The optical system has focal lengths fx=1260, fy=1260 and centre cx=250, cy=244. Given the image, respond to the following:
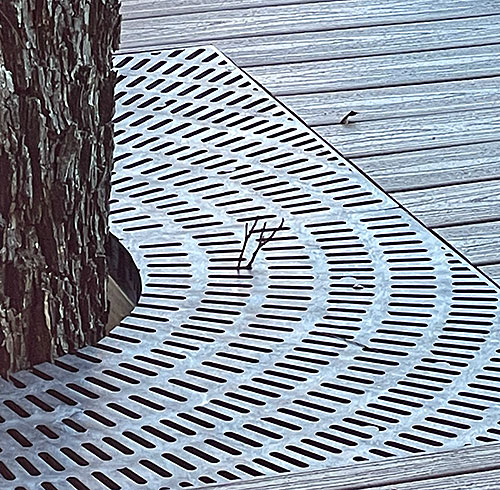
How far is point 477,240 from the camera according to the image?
6.59ft

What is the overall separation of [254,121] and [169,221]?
43cm

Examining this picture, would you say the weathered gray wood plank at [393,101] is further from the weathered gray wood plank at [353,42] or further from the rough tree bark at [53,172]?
the rough tree bark at [53,172]

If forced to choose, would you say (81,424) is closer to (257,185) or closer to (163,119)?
(257,185)

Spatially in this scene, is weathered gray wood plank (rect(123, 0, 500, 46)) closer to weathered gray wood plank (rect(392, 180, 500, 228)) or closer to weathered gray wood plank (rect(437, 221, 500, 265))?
weathered gray wood plank (rect(392, 180, 500, 228))

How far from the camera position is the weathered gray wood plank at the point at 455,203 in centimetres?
207

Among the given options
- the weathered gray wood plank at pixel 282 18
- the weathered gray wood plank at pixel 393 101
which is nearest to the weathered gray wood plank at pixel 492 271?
the weathered gray wood plank at pixel 393 101

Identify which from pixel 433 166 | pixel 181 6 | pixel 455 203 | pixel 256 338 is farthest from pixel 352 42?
pixel 256 338

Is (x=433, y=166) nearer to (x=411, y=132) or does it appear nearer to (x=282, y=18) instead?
(x=411, y=132)

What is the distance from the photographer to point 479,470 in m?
1.47

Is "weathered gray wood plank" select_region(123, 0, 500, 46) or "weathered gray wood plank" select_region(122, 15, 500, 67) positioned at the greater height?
"weathered gray wood plank" select_region(123, 0, 500, 46)

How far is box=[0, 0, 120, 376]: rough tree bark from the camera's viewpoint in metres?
1.54

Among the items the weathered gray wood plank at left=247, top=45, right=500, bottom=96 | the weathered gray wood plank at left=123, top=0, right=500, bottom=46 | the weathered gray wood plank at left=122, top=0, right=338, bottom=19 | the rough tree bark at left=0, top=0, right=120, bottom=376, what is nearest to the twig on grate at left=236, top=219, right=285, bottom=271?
the rough tree bark at left=0, top=0, right=120, bottom=376

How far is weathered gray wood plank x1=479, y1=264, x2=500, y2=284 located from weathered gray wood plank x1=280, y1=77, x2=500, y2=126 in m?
0.56

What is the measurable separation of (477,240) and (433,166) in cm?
26
